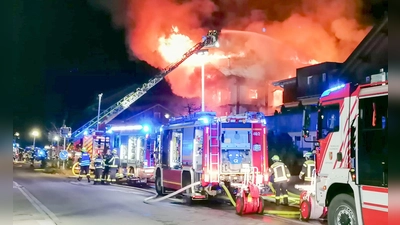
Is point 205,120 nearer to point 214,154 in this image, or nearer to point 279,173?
point 214,154

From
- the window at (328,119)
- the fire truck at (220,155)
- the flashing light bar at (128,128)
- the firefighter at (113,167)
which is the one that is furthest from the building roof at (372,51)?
the window at (328,119)

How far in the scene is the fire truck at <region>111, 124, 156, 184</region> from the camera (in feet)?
62.0

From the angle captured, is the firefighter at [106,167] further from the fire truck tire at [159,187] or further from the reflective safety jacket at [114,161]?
the fire truck tire at [159,187]

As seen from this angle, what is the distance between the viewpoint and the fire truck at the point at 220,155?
12.8 meters

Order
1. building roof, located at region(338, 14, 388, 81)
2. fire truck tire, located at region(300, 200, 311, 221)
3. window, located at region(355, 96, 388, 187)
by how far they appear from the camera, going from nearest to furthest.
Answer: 1. window, located at region(355, 96, 388, 187)
2. fire truck tire, located at region(300, 200, 311, 221)
3. building roof, located at region(338, 14, 388, 81)

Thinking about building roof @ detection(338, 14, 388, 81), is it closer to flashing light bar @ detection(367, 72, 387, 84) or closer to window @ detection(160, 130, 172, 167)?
window @ detection(160, 130, 172, 167)

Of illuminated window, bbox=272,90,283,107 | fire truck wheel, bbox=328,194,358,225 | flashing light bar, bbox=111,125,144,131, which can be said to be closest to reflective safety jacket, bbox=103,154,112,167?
flashing light bar, bbox=111,125,144,131

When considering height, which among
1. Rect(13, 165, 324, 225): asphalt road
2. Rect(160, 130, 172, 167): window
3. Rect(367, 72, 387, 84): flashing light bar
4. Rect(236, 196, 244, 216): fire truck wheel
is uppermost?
Rect(367, 72, 387, 84): flashing light bar

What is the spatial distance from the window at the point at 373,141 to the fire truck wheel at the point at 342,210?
1.87 feet

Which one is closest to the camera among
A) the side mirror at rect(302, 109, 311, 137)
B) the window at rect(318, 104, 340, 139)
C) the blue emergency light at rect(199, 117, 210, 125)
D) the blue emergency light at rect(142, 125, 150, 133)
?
the window at rect(318, 104, 340, 139)

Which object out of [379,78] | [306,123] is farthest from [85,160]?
[379,78]

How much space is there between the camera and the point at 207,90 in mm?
40250

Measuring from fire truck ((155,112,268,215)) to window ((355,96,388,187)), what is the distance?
485cm

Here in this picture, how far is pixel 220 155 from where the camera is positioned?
1291 centimetres
